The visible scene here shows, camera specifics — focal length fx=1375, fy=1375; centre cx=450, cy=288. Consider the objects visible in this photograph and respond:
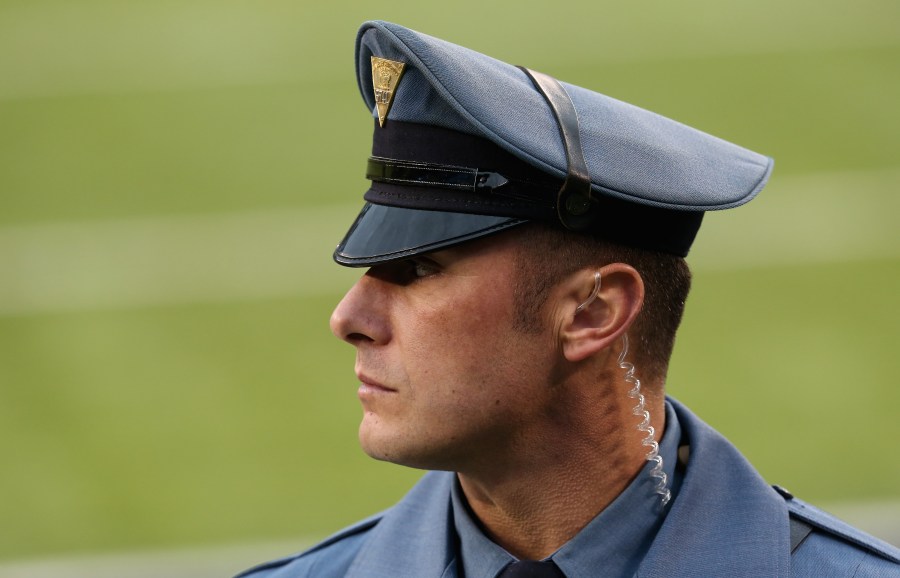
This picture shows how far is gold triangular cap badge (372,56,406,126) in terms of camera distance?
2531mm

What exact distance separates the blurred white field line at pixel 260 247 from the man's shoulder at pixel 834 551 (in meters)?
5.73

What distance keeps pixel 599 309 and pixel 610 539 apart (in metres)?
0.42

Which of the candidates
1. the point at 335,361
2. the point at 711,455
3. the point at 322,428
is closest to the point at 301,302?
the point at 335,361

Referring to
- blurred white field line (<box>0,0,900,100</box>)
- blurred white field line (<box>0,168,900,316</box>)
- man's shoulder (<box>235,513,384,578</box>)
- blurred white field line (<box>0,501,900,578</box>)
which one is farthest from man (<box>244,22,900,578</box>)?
blurred white field line (<box>0,0,900,100</box>)

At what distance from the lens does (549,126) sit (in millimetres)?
2434

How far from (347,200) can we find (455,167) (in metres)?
→ 6.38

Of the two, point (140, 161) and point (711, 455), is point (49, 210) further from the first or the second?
point (711, 455)

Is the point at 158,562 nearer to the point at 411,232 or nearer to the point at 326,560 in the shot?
the point at 326,560

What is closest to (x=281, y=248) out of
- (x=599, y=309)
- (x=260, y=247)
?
(x=260, y=247)

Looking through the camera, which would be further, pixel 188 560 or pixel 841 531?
pixel 188 560

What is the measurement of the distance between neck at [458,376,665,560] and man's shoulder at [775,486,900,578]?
328mm

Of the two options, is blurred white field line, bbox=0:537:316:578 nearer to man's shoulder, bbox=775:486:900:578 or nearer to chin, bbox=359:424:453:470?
chin, bbox=359:424:453:470

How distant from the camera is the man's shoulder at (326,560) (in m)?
2.78

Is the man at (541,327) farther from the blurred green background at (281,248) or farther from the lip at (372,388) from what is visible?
the blurred green background at (281,248)
